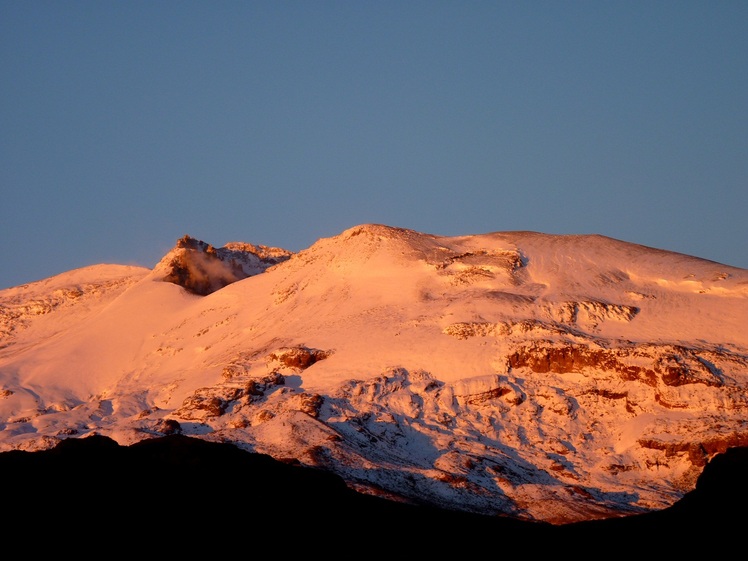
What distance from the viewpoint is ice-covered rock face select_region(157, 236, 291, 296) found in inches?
4833

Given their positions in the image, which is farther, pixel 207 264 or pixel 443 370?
pixel 207 264

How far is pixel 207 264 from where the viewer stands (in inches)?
4988

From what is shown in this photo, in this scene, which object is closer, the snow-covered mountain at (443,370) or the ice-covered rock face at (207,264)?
the snow-covered mountain at (443,370)

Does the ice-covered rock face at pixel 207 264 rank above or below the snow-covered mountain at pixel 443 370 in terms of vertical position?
above

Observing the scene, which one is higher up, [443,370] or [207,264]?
[207,264]

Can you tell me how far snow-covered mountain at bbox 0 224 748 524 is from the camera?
68.5m

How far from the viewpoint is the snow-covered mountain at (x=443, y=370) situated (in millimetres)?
68500

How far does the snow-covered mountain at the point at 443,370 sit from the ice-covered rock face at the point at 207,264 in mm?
9607

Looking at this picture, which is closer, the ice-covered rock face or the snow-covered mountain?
the snow-covered mountain

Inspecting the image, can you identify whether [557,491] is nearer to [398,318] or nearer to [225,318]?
[398,318]

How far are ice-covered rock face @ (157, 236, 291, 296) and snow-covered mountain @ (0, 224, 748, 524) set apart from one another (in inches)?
378

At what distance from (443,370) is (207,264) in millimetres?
52228

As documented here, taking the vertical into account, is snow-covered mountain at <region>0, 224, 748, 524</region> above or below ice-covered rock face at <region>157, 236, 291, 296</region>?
below

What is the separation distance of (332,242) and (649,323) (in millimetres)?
34224
